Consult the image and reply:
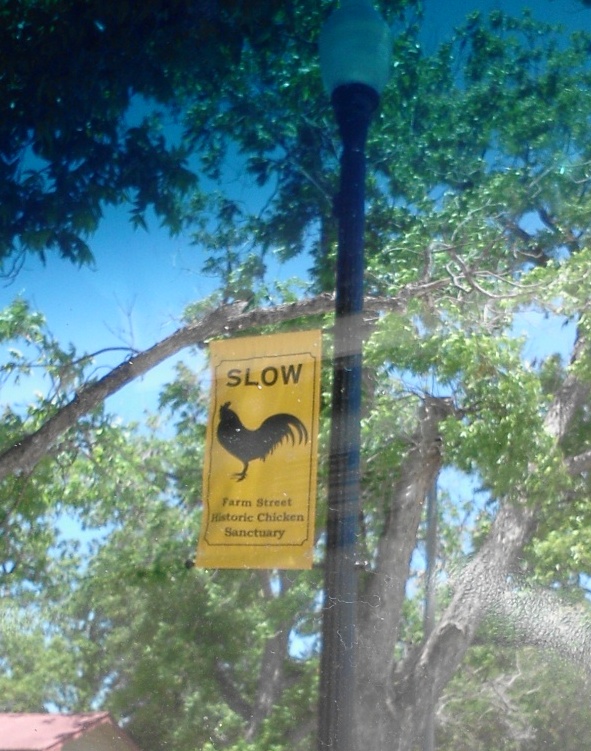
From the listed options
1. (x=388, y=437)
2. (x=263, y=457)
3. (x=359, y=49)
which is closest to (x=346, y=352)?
(x=263, y=457)

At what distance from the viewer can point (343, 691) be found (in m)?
3.46

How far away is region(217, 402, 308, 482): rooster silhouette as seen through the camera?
4859 millimetres

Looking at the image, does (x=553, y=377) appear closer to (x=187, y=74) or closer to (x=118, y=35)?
(x=187, y=74)

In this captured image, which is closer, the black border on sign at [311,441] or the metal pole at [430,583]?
the black border on sign at [311,441]

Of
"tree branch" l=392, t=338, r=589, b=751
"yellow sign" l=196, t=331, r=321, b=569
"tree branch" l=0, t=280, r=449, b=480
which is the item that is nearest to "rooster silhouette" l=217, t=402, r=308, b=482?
"yellow sign" l=196, t=331, r=321, b=569

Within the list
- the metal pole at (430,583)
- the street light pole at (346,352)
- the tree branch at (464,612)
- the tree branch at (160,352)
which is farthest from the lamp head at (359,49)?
the tree branch at (464,612)

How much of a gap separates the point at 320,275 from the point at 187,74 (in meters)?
1.58

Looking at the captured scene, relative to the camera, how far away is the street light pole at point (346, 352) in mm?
3475

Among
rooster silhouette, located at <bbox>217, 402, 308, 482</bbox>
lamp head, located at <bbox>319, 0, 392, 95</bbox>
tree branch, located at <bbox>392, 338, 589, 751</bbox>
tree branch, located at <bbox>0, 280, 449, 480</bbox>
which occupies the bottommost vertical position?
tree branch, located at <bbox>392, 338, 589, 751</bbox>

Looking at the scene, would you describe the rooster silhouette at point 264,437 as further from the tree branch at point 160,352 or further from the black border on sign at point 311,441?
the tree branch at point 160,352

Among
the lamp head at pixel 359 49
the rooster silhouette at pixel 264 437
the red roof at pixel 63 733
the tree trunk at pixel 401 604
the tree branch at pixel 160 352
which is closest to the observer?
the lamp head at pixel 359 49

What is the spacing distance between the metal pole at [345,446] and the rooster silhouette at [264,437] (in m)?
0.65

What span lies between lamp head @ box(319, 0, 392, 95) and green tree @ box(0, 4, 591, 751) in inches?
47.5

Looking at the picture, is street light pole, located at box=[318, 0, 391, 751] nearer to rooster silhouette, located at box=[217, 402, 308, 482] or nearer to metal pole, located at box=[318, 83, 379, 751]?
metal pole, located at box=[318, 83, 379, 751]
